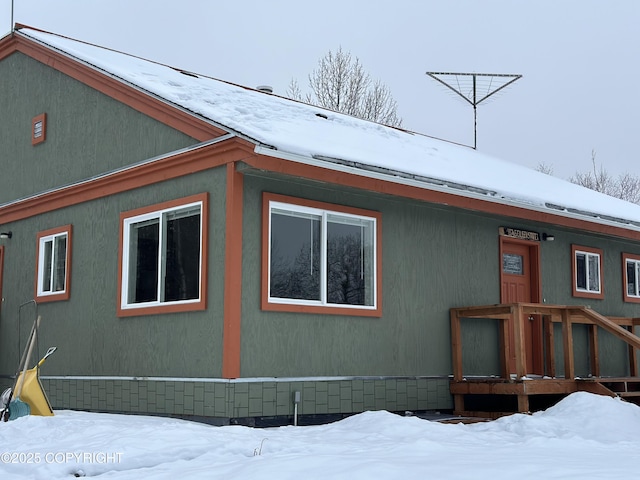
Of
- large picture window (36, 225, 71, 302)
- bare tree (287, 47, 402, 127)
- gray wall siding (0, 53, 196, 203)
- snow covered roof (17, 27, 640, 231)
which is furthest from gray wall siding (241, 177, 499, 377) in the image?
bare tree (287, 47, 402, 127)

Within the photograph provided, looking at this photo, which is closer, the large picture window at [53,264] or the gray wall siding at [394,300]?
the gray wall siding at [394,300]

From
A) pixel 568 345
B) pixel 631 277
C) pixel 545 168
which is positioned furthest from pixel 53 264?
pixel 545 168

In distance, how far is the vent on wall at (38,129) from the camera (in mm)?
13398

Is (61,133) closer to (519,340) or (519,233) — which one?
(519,233)

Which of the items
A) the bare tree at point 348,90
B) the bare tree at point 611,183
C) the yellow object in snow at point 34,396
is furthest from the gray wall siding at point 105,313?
the bare tree at point 611,183

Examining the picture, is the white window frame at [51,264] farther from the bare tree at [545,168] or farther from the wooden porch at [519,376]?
the bare tree at [545,168]

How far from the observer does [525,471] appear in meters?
5.46

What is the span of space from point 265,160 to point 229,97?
323cm

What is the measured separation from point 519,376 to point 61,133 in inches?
293

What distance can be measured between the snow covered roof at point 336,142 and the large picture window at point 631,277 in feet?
2.61

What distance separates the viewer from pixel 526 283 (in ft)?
42.3

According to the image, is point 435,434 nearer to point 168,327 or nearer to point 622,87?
point 168,327

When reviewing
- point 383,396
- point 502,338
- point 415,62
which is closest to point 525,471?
point 383,396

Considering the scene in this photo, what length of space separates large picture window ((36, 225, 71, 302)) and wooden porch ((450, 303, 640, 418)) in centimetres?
531
